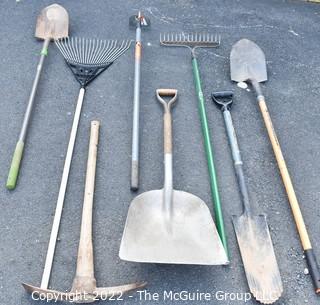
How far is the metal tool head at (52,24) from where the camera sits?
255 cm

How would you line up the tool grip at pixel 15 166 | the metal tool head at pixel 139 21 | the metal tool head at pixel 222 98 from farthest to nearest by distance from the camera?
the metal tool head at pixel 139 21 → the metal tool head at pixel 222 98 → the tool grip at pixel 15 166

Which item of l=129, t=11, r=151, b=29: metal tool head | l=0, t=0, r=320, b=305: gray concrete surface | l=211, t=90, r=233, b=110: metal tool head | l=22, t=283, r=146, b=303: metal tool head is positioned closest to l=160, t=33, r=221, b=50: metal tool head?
l=0, t=0, r=320, b=305: gray concrete surface

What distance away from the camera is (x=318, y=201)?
1.87 metres

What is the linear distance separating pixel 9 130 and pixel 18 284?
2.85 feet

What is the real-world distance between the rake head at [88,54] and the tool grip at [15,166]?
22.7 inches

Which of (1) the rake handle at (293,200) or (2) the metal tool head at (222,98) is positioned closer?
(1) the rake handle at (293,200)

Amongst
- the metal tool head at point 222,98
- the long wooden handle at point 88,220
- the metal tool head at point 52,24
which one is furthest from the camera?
the metal tool head at point 52,24

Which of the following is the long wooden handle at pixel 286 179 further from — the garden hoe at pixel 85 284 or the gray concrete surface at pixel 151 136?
the garden hoe at pixel 85 284

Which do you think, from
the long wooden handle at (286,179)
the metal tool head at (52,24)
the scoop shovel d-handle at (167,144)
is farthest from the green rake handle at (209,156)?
the metal tool head at (52,24)

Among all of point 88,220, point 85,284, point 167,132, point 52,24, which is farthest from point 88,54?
point 85,284

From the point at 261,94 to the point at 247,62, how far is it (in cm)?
29

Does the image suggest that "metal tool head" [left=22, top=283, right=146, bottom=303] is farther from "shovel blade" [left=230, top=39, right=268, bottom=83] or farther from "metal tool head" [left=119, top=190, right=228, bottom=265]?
"shovel blade" [left=230, top=39, right=268, bottom=83]

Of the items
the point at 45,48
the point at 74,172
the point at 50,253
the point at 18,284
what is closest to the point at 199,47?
the point at 45,48

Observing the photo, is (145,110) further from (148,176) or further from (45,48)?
(45,48)
